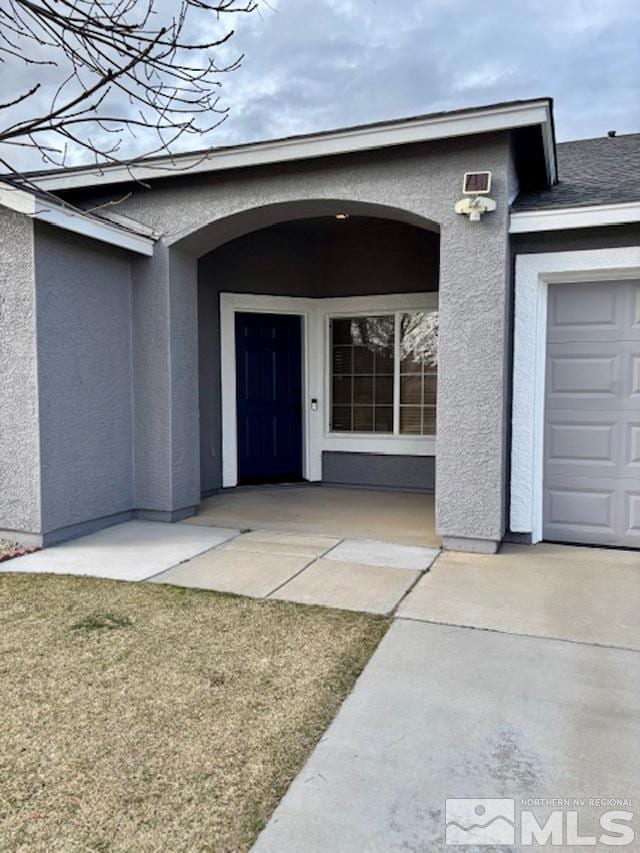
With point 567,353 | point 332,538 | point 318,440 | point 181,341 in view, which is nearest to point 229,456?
point 318,440

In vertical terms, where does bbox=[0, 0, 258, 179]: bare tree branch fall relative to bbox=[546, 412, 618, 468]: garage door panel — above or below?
above

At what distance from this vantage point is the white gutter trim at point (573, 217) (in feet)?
16.1

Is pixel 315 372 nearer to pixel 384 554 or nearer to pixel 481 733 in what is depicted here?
pixel 384 554

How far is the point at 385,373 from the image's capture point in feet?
27.2

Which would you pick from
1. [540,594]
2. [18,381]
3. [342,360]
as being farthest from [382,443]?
[18,381]

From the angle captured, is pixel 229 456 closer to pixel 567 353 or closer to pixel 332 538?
pixel 332 538

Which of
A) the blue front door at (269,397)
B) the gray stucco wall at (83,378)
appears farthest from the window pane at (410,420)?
the gray stucco wall at (83,378)

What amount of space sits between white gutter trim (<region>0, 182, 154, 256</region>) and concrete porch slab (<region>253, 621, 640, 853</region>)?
3.77m

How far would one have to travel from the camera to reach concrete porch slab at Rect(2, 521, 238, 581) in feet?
15.9

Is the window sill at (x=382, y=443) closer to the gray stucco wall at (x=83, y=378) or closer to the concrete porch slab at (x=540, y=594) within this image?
the concrete porch slab at (x=540, y=594)

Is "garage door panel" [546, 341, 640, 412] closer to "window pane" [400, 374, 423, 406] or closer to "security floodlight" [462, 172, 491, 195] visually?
"security floodlight" [462, 172, 491, 195]

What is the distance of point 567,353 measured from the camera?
551 centimetres

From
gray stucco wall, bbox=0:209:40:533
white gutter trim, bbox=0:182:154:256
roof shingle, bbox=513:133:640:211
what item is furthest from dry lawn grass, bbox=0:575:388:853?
roof shingle, bbox=513:133:640:211

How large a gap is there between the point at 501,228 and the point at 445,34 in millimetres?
1540
